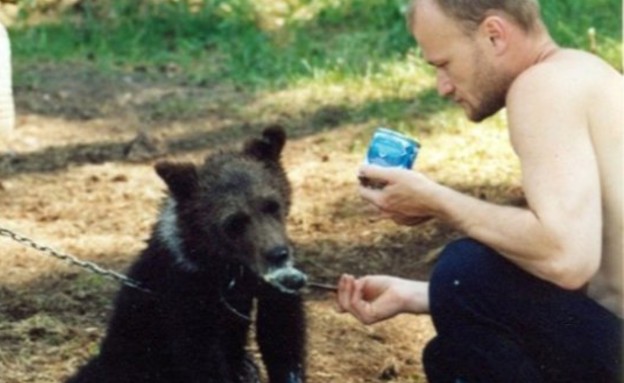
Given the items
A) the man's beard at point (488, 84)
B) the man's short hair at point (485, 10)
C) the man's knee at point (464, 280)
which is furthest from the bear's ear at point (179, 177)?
the man's short hair at point (485, 10)

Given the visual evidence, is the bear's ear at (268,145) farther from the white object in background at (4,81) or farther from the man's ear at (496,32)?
the white object in background at (4,81)

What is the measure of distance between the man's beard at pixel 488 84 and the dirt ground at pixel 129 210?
155 centimetres

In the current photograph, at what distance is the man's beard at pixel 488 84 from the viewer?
4.73 metres

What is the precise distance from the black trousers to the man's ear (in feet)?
2.11

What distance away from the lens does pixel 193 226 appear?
5.72 meters

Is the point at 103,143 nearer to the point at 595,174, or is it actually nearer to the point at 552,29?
the point at 552,29

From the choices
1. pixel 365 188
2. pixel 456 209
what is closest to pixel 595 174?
pixel 456 209

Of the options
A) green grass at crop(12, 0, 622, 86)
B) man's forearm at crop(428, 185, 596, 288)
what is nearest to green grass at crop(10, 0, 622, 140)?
green grass at crop(12, 0, 622, 86)

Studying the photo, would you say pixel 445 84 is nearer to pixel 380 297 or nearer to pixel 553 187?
pixel 553 187

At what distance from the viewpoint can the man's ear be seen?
15.2ft

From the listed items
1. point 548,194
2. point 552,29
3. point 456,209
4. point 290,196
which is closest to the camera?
point 548,194

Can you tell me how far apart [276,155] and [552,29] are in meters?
5.77

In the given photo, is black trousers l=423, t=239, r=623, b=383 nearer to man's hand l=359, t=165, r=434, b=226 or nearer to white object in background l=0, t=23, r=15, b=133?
man's hand l=359, t=165, r=434, b=226

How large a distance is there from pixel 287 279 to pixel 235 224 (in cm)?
37
